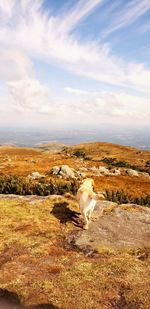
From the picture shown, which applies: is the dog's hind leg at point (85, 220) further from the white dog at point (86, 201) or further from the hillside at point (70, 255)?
the hillside at point (70, 255)

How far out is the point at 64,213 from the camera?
16.7 meters

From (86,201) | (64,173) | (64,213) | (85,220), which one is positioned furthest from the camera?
(64,173)

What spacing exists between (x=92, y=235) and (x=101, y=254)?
76.2 inches

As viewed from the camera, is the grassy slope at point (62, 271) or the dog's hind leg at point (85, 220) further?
the dog's hind leg at point (85, 220)

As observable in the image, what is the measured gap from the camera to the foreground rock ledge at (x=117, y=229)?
42.0 feet

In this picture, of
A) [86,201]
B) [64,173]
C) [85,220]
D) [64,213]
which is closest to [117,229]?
[85,220]

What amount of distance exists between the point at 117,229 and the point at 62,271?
4.85 m

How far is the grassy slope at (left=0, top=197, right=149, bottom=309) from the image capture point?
28.5 ft

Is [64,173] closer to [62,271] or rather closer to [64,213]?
[64,213]

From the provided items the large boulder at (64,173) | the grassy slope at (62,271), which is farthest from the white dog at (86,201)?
the large boulder at (64,173)

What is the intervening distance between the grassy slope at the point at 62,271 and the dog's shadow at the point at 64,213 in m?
0.58

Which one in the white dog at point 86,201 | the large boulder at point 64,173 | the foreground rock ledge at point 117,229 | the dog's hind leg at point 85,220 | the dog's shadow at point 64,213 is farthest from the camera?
the large boulder at point 64,173

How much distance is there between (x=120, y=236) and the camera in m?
13.6

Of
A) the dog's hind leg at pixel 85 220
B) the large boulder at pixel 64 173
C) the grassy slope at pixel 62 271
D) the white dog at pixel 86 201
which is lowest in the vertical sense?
the large boulder at pixel 64 173
